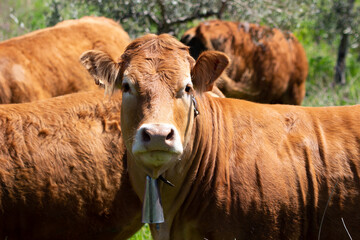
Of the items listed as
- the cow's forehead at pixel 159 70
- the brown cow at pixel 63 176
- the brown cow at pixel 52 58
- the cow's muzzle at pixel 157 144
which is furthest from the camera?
the brown cow at pixel 52 58

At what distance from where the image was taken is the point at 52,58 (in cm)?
693

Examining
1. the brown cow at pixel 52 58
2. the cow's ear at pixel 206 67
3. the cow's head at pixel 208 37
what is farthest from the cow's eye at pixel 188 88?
the cow's head at pixel 208 37

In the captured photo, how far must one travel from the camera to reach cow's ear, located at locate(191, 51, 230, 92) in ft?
11.9

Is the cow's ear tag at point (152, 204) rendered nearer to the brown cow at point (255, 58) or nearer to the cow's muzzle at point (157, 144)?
the cow's muzzle at point (157, 144)

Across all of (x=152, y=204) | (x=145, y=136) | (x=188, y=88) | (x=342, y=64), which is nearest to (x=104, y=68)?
(x=188, y=88)

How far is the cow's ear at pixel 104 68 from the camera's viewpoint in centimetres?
372

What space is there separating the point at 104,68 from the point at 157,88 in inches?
23.2

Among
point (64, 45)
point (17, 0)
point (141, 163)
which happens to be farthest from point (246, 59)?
point (17, 0)

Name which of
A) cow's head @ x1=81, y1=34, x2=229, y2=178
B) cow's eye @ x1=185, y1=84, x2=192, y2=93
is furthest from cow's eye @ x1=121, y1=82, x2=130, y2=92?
cow's eye @ x1=185, y1=84, x2=192, y2=93

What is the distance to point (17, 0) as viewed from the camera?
12875 millimetres

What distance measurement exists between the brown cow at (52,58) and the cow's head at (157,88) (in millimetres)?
3049

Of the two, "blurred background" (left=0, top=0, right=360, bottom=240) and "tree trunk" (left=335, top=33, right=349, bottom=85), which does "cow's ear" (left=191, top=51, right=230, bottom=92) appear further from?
"tree trunk" (left=335, top=33, right=349, bottom=85)

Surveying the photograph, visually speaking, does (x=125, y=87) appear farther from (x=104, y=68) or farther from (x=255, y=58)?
(x=255, y=58)

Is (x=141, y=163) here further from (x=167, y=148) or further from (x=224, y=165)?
(x=224, y=165)
